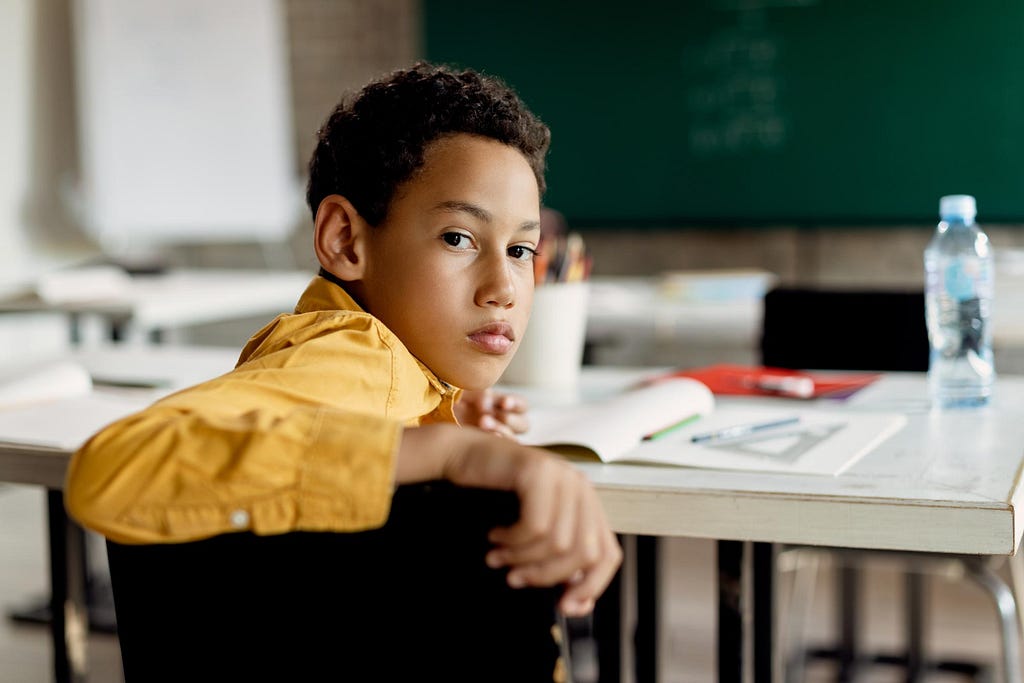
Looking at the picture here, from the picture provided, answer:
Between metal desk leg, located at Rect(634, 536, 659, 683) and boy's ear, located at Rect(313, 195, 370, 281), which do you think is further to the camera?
metal desk leg, located at Rect(634, 536, 659, 683)

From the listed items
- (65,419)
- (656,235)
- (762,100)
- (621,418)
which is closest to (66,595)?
(65,419)

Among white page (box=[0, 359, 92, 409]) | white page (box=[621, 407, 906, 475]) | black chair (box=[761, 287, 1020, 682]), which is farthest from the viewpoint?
black chair (box=[761, 287, 1020, 682])

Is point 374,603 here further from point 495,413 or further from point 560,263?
point 560,263

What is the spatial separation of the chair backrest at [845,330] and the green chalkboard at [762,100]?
5.81 feet

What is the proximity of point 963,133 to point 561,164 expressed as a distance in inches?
53.7

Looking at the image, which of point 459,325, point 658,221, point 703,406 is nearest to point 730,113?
point 658,221

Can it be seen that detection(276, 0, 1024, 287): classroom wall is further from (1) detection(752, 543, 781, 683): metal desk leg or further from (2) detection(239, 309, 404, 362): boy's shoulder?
(2) detection(239, 309, 404, 362): boy's shoulder

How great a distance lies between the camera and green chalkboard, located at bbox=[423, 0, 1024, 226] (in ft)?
12.0

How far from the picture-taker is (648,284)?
3.67m

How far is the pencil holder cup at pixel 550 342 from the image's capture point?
1608mm

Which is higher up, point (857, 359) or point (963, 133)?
point (963, 133)

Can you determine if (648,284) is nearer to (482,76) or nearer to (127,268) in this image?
(127,268)

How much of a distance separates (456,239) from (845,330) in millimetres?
1401

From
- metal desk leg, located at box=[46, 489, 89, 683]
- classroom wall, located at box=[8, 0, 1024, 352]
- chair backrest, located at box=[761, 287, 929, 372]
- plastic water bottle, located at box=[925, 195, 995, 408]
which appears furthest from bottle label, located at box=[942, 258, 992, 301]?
classroom wall, located at box=[8, 0, 1024, 352]
